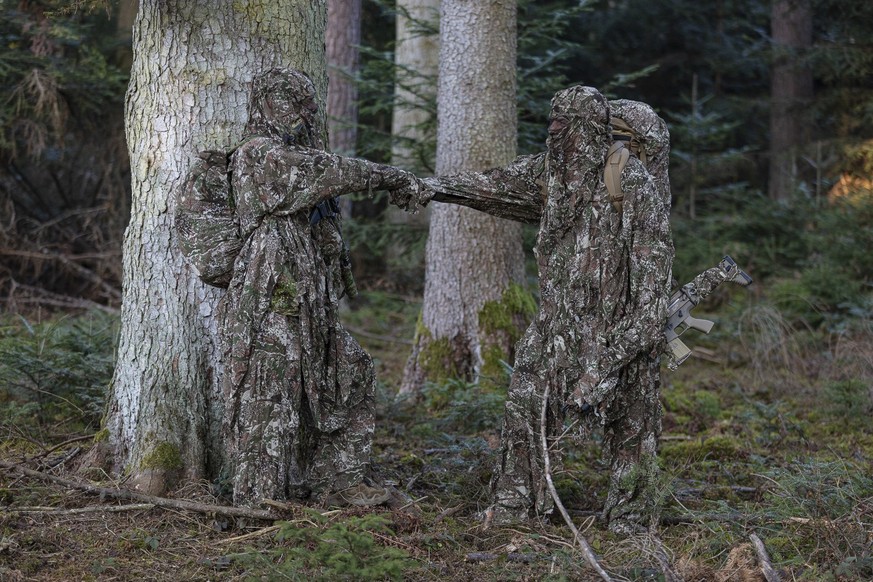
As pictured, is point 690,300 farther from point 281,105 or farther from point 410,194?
point 281,105

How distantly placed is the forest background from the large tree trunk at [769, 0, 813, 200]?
0.42 feet

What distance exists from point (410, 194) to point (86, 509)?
105 inches

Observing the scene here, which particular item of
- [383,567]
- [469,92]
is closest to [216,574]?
[383,567]

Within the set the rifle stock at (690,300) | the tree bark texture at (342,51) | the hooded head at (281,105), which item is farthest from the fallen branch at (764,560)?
the tree bark texture at (342,51)

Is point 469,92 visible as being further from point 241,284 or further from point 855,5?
point 855,5

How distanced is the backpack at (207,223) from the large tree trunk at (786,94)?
41.5 feet

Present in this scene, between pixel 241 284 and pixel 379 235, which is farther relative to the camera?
pixel 379 235

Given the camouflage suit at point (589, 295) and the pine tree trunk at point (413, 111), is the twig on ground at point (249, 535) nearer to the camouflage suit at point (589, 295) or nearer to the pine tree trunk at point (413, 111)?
the camouflage suit at point (589, 295)

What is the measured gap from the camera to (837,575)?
489 centimetres

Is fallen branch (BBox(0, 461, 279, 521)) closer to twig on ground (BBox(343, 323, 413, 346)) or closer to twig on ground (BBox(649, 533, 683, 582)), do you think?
twig on ground (BBox(649, 533, 683, 582))

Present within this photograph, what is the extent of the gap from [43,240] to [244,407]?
26.7 feet

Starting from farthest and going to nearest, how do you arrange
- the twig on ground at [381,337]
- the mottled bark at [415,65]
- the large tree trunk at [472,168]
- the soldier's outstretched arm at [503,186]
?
the twig on ground at [381,337]
the mottled bark at [415,65]
the large tree trunk at [472,168]
the soldier's outstretched arm at [503,186]

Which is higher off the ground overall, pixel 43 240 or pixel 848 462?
pixel 43 240

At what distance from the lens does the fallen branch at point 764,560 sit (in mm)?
4832
